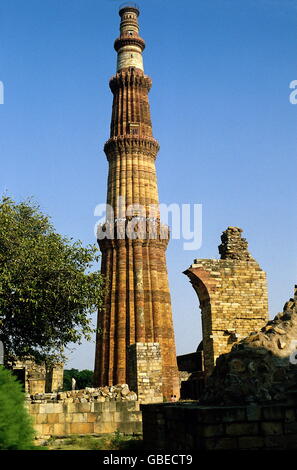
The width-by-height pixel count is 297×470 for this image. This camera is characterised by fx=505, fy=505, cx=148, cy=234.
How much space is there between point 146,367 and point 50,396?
2.50 metres

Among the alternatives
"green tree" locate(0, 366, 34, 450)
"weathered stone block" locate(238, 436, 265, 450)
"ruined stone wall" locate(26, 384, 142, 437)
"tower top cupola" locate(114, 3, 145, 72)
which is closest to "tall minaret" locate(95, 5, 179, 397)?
"tower top cupola" locate(114, 3, 145, 72)

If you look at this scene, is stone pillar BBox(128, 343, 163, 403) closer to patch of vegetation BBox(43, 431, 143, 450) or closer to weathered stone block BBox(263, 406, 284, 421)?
patch of vegetation BBox(43, 431, 143, 450)

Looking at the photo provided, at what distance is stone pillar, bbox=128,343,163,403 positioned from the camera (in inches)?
502

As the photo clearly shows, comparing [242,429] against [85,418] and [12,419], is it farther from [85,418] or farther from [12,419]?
[85,418]

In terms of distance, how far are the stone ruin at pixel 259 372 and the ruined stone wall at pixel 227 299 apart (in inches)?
268

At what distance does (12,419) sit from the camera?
5.00 m

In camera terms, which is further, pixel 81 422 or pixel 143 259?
pixel 143 259

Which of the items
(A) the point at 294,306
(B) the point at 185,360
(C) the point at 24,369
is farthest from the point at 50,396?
(B) the point at 185,360

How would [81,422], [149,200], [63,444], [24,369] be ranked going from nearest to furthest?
1. [63,444]
2. [81,422]
3. [24,369]
4. [149,200]

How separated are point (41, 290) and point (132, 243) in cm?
A: 1480

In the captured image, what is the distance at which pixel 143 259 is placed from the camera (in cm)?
2848

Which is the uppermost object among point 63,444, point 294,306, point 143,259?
point 143,259

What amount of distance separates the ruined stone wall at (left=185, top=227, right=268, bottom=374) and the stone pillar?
1.52 metres
